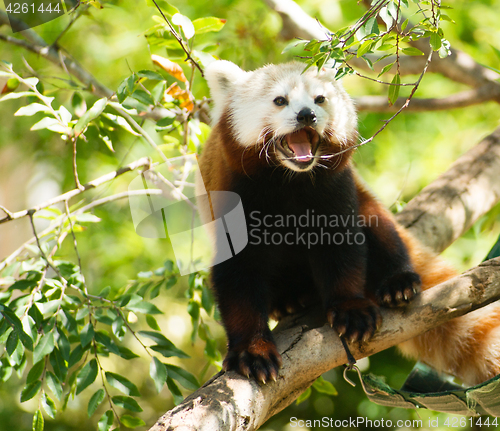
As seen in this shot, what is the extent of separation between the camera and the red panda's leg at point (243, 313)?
211 centimetres

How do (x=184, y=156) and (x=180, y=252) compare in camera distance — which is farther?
(x=180, y=252)

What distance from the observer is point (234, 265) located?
2447 millimetres

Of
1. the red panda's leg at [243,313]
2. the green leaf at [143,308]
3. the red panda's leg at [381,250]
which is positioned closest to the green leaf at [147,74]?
the red panda's leg at [243,313]

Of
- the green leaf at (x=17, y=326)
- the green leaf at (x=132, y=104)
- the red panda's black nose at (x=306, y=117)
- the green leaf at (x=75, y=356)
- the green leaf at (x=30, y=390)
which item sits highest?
the red panda's black nose at (x=306, y=117)

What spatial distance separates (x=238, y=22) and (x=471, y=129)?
299 centimetres

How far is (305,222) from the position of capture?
2527 millimetres

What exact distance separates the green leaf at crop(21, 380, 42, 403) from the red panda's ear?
165cm

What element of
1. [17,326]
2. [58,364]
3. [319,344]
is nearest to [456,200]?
[319,344]

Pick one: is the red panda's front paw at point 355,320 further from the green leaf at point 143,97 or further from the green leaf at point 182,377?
the green leaf at point 143,97

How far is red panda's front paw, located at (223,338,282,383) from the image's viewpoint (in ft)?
6.52

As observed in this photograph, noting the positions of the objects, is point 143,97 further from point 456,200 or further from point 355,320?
point 456,200

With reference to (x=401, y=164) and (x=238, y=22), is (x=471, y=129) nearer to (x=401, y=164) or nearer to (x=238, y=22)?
(x=401, y=164)

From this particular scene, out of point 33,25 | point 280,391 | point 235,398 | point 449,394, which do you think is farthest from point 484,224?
point 33,25

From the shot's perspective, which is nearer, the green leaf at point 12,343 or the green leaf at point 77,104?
the green leaf at point 12,343
